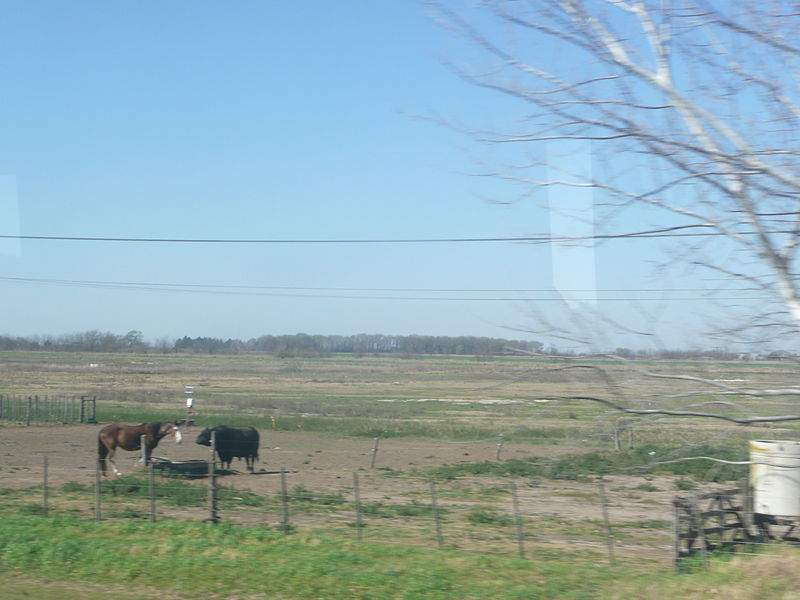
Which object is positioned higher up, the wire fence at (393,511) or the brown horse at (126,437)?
the brown horse at (126,437)

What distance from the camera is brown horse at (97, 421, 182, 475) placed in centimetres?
2330

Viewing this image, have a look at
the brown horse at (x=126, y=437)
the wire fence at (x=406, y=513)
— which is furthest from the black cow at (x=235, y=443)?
the wire fence at (x=406, y=513)

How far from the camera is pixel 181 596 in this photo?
35.3 feet

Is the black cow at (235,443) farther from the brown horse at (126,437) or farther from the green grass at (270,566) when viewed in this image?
the green grass at (270,566)

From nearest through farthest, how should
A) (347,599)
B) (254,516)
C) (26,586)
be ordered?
(347,599), (26,586), (254,516)

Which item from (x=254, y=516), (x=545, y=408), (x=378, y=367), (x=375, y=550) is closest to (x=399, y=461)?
(x=254, y=516)

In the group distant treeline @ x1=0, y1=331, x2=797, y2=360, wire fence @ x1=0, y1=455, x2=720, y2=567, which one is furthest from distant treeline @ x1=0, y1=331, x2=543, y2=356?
wire fence @ x1=0, y1=455, x2=720, y2=567

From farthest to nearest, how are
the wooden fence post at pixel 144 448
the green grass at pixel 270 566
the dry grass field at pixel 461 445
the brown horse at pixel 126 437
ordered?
1. the wooden fence post at pixel 144 448
2. the brown horse at pixel 126 437
3. the green grass at pixel 270 566
4. the dry grass field at pixel 461 445

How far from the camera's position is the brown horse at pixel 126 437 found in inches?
917

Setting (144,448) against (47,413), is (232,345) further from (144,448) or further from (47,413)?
(144,448)

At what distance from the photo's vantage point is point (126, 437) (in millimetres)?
23906

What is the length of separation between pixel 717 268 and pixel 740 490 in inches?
330

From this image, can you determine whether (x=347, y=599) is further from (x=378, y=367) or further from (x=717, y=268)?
(x=378, y=367)

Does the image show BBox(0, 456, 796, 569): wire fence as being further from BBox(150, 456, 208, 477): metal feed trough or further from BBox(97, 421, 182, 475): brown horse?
BBox(97, 421, 182, 475): brown horse
